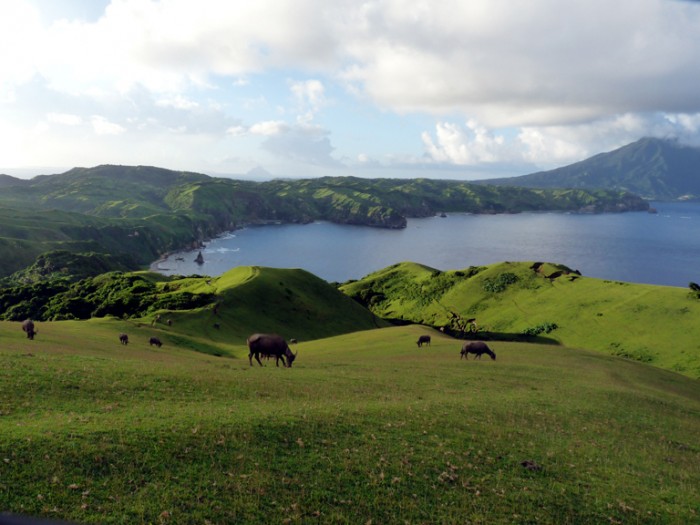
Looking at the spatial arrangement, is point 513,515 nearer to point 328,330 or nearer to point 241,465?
point 241,465

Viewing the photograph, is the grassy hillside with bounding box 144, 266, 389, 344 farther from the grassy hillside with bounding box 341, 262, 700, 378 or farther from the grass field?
the grass field

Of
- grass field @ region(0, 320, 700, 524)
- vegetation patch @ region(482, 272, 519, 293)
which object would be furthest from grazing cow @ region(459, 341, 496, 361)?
vegetation patch @ region(482, 272, 519, 293)

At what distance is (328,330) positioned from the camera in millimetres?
100750

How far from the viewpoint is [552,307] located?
11256cm

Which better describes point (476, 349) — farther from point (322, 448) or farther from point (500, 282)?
point (500, 282)

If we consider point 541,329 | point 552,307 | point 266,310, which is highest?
point 266,310

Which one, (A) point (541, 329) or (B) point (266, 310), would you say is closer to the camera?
(B) point (266, 310)

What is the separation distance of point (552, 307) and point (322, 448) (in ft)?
356

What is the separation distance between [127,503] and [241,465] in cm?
437

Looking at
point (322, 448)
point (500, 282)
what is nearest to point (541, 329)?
point (500, 282)

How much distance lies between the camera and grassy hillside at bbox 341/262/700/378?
86500 mm

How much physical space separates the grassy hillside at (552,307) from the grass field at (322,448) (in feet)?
190

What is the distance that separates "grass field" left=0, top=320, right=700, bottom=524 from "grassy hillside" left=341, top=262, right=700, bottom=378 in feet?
190

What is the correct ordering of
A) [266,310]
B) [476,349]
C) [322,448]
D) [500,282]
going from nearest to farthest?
[322,448]
[476,349]
[266,310]
[500,282]
